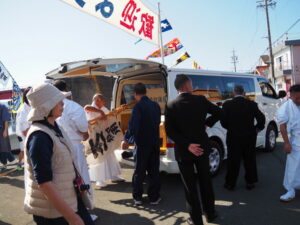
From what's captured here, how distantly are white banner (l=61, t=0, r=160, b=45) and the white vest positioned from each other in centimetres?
459

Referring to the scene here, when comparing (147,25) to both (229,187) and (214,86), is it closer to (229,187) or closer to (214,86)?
(214,86)

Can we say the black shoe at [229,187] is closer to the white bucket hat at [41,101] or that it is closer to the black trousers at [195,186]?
the black trousers at [195,186]

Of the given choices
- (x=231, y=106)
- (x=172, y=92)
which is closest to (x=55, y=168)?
(x=172, y=92)

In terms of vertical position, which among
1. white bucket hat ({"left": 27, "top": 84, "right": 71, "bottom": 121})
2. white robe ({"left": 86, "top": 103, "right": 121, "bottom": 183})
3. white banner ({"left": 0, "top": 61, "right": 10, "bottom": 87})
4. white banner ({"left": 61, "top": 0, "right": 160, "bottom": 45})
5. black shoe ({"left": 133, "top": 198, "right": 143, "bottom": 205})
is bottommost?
black shoe ({"left": 133, "top": 198, "right": 143, "bottom": 205})

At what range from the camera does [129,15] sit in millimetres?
6711

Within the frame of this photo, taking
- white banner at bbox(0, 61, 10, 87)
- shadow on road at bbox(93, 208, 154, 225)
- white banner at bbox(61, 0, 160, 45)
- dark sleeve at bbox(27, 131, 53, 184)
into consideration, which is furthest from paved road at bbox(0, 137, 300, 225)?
white banner at bbox(0, 61, 10, 87)

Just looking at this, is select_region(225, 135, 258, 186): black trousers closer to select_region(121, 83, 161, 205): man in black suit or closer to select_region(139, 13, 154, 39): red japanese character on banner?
select_region(121, 83, 161, 205): man in black suit

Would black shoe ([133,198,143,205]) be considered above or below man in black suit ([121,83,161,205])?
below

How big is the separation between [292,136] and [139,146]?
238 centimetres

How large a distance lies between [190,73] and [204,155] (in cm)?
214

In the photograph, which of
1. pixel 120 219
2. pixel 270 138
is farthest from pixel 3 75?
pixel 270 138

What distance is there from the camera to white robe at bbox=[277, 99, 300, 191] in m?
3.76

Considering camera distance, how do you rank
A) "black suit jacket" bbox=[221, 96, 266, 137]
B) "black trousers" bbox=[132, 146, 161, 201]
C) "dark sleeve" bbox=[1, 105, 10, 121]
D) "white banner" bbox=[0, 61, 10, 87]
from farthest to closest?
"white banner" bbox=[0, 61, 10, 87] → "dark sleeve" bbox=[1, 105, 10, 121] → "black suit jacket" bbox=[221, 96, 266, 137] → "black trousers" bbox=[132, 146, 161, 201]

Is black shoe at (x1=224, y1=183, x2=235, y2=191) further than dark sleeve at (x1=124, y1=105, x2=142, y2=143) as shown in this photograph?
Yes
